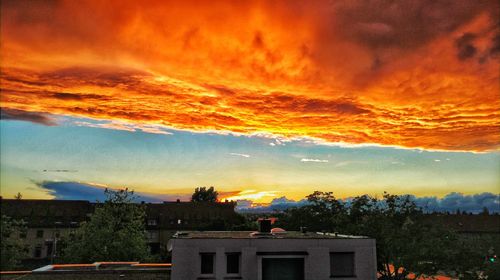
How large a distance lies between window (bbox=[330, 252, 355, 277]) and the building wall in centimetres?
29

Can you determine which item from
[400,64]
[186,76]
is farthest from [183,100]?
[400,64]

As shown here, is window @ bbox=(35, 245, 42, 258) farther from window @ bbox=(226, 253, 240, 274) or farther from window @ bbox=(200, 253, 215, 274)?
window @ bbox=(226, 253, 240, 274)

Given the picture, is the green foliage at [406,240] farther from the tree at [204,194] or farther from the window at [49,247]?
the tree at [204,194]

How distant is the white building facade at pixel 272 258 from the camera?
19109 mm

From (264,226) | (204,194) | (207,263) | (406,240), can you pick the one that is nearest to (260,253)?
(207,263)

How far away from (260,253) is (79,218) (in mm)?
43326

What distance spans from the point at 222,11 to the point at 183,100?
7.35 metres

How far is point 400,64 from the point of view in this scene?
1861 cm

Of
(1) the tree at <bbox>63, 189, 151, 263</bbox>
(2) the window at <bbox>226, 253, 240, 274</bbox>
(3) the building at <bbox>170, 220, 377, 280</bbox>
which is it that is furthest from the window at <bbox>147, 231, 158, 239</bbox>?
(2) the window at <bbox>226, 253, 240, 274</bbox>

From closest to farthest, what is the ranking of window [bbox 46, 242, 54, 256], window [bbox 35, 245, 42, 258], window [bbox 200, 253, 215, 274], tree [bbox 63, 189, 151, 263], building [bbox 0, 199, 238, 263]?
window [bbox 200, 253, 215, 274] < tree [bbox 63, 189, 151, 263] < window [bbox 35, 245, 42, 258] < window [bbox 46, 242, 54, 256] < building [bbox 0, 199, 238, 263]

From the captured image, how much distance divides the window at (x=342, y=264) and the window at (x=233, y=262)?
17.2ft

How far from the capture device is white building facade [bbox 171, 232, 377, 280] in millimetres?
19109

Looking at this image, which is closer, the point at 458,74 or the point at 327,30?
the point at 327,30

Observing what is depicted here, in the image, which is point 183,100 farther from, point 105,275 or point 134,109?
point 105,275
